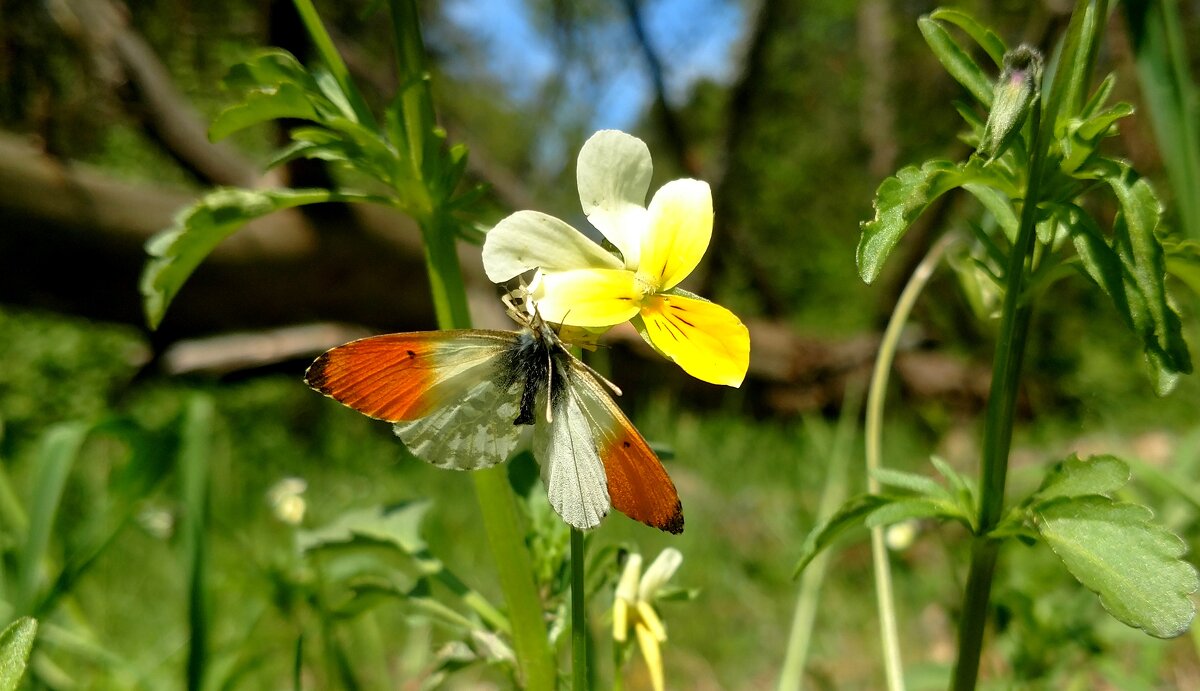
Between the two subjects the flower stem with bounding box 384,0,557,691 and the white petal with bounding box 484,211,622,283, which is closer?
the white petal with bounding box 484,211,622,283

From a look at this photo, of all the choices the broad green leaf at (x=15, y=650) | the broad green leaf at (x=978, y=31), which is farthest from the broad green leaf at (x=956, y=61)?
the broad green leaf at (x=15, y=650)

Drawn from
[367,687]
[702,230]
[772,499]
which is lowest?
[772,499]

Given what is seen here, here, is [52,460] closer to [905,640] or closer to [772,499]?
[905,640]

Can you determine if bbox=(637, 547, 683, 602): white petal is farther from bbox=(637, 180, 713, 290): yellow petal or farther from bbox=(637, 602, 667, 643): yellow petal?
bbox=(637, 180, 713, 290): yellow petal

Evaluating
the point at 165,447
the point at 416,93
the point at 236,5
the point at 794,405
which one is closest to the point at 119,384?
the point at 236,5

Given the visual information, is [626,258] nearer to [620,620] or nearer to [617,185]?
[617,185]

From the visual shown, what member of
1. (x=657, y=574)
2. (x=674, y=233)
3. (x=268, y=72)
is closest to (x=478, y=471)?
(x=657, y=574)

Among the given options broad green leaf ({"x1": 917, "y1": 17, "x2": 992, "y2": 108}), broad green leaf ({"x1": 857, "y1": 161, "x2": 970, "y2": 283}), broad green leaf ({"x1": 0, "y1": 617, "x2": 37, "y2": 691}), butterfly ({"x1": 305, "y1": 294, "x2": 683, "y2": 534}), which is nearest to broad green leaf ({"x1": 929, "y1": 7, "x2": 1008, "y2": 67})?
broad green leaf ({"x1": 917, "y1": 17, "x2": 992, "y2": 108})
